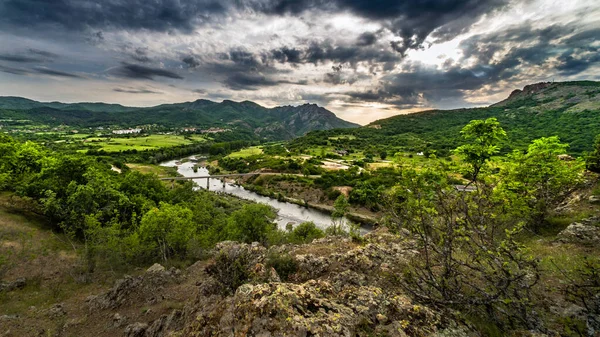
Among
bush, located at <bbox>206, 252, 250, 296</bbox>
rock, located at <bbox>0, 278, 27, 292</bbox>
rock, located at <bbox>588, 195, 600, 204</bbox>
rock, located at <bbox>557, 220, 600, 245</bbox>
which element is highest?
rock, located at <bbox>588, 195, 600, 204</bbox>

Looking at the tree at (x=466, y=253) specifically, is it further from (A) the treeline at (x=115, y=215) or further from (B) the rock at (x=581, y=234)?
(A) the treeline at (x=115, y=215)

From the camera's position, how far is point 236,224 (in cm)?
3147

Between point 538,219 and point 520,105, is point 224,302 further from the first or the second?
point 520,105

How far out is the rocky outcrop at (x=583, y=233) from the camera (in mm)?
13819

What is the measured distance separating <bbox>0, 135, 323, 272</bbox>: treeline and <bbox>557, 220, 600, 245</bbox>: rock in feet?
75.9

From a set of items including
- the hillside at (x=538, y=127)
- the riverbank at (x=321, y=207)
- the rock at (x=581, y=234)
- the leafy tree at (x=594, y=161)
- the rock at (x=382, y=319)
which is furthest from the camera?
the hillside at (x=538, y=127)

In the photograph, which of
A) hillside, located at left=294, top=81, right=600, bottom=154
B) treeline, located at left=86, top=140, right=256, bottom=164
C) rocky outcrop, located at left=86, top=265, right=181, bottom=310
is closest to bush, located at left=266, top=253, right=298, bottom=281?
rocky outcrop, located at left=86, top=265, right=181, bottom=310

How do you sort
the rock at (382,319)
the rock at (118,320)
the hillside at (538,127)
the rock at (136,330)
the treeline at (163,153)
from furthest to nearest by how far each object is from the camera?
the treeline at (163,153) < the hillside at (538,127) < the rock at (118,320) < the rock at (136,330) < the rock at (382,319)

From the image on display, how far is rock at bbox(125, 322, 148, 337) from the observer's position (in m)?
11.8

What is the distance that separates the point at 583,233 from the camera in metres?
14.3

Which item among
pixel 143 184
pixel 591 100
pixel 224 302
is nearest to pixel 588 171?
pixel 224 302

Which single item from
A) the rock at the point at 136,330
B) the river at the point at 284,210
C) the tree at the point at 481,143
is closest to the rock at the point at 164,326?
the rock at the point at 136,330

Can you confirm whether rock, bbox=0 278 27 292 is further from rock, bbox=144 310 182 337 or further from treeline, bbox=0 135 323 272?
rock, bbox=144 310 182 337

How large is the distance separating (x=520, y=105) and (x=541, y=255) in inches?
9837
